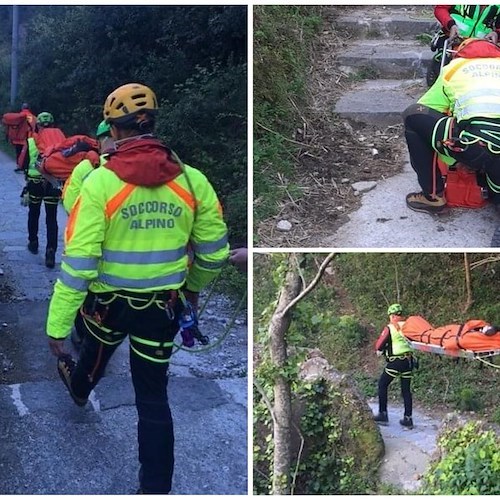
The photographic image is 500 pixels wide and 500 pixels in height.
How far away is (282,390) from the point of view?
11.6ft

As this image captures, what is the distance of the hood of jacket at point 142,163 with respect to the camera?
8.07 feet

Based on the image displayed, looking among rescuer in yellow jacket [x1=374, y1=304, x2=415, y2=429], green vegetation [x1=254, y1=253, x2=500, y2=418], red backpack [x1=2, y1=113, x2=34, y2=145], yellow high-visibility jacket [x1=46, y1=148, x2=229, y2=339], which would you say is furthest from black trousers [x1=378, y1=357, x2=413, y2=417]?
red backpack [x1=2, y1=113, x2=34, y2=145]

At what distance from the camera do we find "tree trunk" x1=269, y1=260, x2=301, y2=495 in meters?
3.38

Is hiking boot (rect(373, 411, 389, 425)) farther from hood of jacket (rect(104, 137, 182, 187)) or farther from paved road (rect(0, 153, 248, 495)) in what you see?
hood of jacket (rect(104, 137, 182, 187))

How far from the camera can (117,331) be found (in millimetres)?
2785

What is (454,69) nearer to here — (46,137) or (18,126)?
(46,137)

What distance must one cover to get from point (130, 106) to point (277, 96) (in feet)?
4.72

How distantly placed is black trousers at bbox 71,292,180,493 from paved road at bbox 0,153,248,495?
27 cm

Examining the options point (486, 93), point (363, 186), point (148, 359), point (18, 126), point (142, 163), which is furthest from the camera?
point (18, 126)

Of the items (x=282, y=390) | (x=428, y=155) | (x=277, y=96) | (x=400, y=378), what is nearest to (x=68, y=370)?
(x=282, y=390)

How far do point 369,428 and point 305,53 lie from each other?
2.40m

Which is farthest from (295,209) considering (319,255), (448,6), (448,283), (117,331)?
(448,283)

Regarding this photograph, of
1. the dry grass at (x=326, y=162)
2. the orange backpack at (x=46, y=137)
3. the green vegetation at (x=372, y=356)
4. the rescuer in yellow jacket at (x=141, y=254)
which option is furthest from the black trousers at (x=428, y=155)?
the orange backpack at (x=46, y=137)

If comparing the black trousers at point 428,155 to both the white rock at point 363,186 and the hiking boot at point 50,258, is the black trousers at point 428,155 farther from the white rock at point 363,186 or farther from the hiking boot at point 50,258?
the hiking boot at point 50,258
